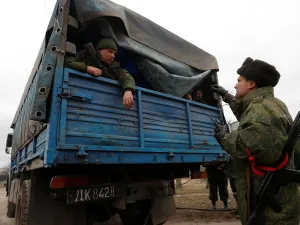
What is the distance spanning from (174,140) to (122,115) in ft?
2.68

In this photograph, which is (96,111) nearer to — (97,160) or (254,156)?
(97,160)

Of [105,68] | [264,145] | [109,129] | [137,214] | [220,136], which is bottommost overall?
[137,214]

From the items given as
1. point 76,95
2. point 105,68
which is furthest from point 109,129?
point 105,68

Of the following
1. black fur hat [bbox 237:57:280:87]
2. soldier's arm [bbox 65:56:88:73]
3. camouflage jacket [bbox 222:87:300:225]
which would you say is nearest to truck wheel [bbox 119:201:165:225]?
camouflage jacket [bbox 222:87:300:225]

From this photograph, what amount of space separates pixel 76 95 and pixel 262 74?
1586mm

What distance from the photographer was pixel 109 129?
8.01 feet

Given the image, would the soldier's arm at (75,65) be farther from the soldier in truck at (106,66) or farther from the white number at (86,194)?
the white number at (86,194)

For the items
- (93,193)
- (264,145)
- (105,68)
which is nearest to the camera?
(264,145)

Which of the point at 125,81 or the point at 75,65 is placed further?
the point at 125,81

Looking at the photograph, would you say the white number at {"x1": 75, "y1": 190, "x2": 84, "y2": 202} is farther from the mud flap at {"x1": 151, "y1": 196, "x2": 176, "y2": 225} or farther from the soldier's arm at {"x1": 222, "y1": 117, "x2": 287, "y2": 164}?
the soldier's arm at {"x1": 222, "y1": 117, "x2": 287, "y2": 164}

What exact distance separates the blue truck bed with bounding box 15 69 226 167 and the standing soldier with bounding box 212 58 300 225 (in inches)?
38.9

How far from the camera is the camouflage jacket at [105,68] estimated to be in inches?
95.4

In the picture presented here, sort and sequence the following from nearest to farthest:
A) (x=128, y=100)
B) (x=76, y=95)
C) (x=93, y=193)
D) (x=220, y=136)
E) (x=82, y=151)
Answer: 1. (x=220, y=136)
2. (x=82, y=151)
3. (x=76, y=95)
4. (x=93, y=193)
5. (x=128, y=100)

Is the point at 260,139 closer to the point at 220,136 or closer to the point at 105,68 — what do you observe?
the point at 220,136
